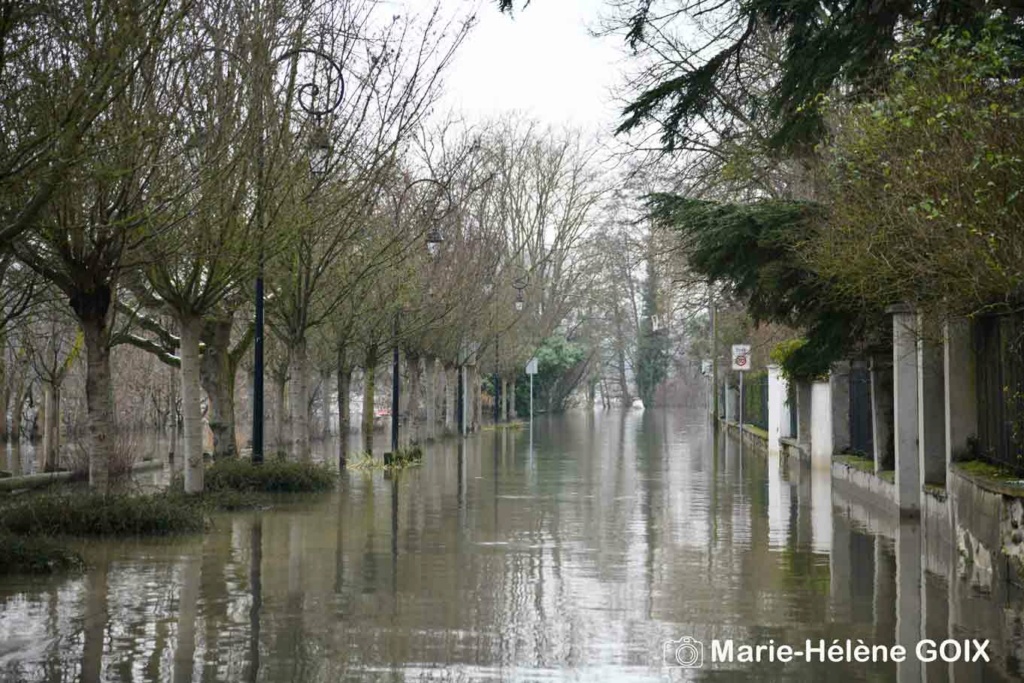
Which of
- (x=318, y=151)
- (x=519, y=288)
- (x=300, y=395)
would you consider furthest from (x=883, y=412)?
(x=519, y=288)

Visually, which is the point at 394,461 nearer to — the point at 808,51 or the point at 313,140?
the point at 313,140

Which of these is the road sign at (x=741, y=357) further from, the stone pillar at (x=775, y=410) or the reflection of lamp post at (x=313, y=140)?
the reflection of lamp post at (x=313, y=140)

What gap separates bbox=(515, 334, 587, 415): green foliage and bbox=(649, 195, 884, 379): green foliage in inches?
2230

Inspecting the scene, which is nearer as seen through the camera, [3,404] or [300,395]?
[300,395]

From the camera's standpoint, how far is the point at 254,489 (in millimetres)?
22656

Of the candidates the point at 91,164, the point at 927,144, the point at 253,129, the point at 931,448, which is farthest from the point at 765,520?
the point at 91,164

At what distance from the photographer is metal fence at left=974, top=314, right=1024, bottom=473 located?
13727 millimetres

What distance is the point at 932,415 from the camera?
1823 centimetres

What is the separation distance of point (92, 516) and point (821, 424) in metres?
17.7

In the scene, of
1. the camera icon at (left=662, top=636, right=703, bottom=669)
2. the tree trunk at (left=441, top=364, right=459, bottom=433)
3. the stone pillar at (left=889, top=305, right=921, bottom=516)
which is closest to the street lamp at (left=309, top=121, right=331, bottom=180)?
the stone pillar at (left=889, top=305, right=921, bottom=516)

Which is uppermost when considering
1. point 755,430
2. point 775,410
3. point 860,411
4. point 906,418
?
point 775,410

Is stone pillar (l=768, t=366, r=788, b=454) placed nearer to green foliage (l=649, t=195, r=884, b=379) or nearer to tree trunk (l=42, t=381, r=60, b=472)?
tree trunk (l=42, t=381, r=60, b=472)

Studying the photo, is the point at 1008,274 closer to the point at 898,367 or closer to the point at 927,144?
the point at 927,144

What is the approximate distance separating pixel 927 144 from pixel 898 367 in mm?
6347
